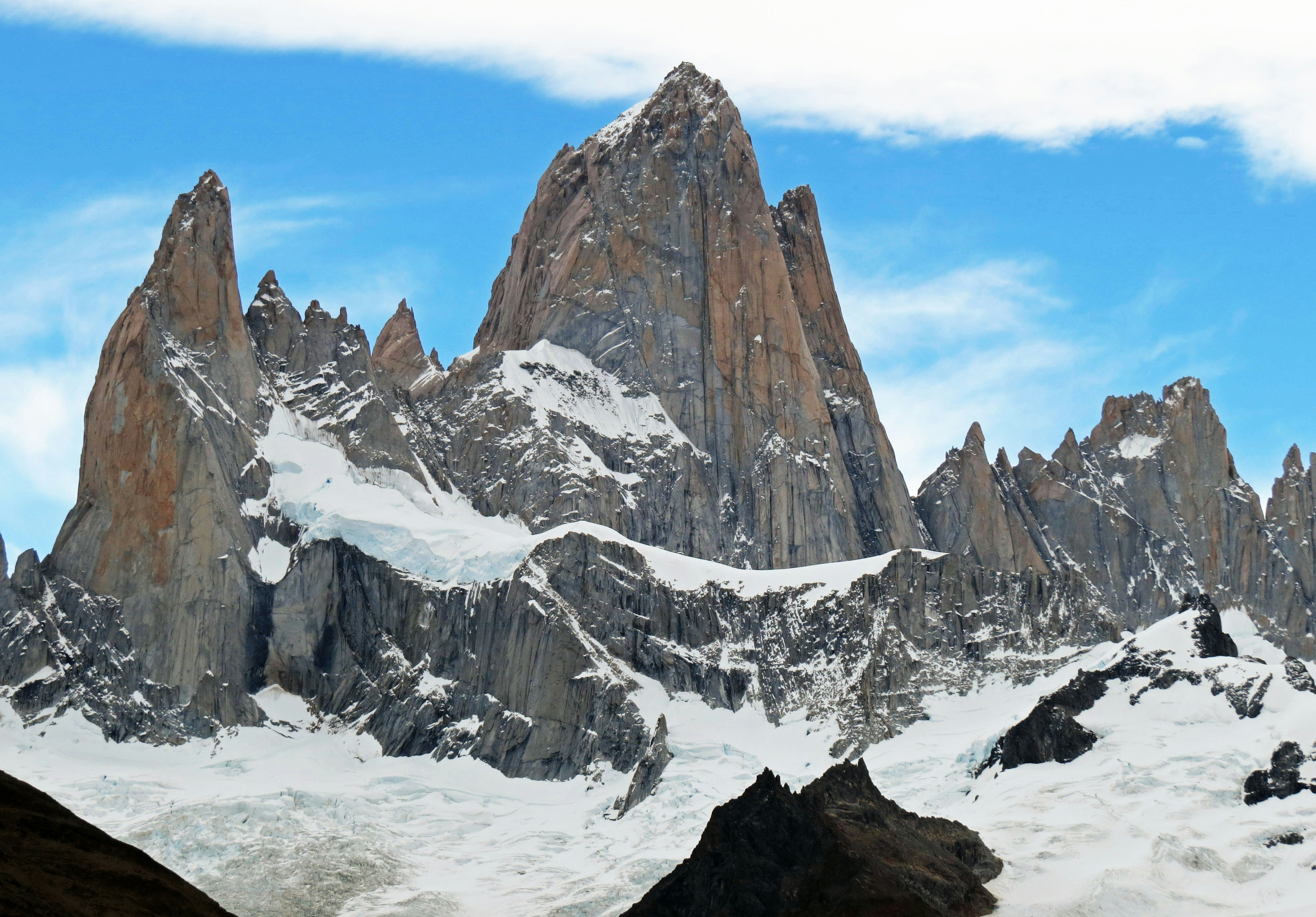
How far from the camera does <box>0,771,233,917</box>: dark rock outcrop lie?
71.9 metres

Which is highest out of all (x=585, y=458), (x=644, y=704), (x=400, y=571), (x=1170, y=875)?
(x=585, y=458)

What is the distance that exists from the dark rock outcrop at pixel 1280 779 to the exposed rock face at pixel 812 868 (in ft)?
63.7

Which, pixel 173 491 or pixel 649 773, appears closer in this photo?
pixel 649 773

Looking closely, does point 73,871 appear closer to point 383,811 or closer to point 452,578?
point 383,811

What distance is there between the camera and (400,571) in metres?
159

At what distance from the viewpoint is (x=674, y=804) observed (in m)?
140

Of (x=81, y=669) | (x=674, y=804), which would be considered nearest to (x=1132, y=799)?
(x=674, y=804)

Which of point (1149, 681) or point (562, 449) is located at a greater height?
point (562, 449)

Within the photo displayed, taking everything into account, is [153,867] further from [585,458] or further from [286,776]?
[585,458]

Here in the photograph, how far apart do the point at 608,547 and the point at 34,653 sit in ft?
149

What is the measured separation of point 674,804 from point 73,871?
226ft

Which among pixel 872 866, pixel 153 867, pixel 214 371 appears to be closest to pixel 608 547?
pixel 214 371

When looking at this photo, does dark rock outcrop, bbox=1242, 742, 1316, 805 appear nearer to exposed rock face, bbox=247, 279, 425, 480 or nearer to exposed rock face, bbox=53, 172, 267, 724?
exposed rock face, bbox=53, 172, 267, 724

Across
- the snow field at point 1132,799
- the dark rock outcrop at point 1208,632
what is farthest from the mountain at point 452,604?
the dark rock outcrop at point 1208,632
